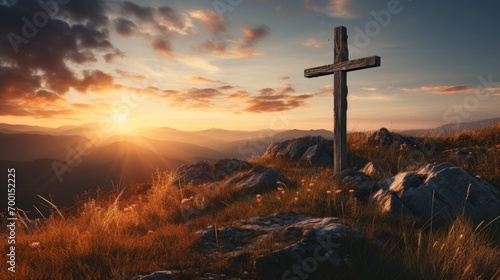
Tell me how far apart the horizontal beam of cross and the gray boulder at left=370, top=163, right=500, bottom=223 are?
11.9ft

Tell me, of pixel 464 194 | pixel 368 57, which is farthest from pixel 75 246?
pixel 368 57

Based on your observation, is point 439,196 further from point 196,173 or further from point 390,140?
point 196,173

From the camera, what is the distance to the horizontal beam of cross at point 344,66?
31.3ft

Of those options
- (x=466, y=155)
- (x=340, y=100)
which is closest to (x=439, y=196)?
(x=340, y=100)

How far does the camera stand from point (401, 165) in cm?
1151

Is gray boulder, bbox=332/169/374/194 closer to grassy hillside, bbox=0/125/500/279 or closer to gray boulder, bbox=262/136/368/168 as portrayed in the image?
grassy hillside, bbox=0/125/500/279

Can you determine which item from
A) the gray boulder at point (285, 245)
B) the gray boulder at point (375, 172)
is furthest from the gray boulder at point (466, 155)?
the gray boulder at point (285, 245)

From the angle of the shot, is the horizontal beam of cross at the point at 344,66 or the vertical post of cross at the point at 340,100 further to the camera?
the vertical post of cross at the point at 340,100

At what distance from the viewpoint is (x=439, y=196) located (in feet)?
21.3

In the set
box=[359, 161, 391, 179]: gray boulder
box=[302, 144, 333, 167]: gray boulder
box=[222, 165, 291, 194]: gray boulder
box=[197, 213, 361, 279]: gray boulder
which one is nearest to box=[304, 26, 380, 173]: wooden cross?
box=[359, 161, 391, 179]: gray boulder

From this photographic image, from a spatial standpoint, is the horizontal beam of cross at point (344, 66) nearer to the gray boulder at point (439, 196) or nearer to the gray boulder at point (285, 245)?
the gray boulder at point (439, 196)

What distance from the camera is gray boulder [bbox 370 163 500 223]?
20.3ft

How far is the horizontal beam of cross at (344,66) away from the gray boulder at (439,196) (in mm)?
3640

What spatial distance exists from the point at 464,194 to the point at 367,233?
3332 millimetres
